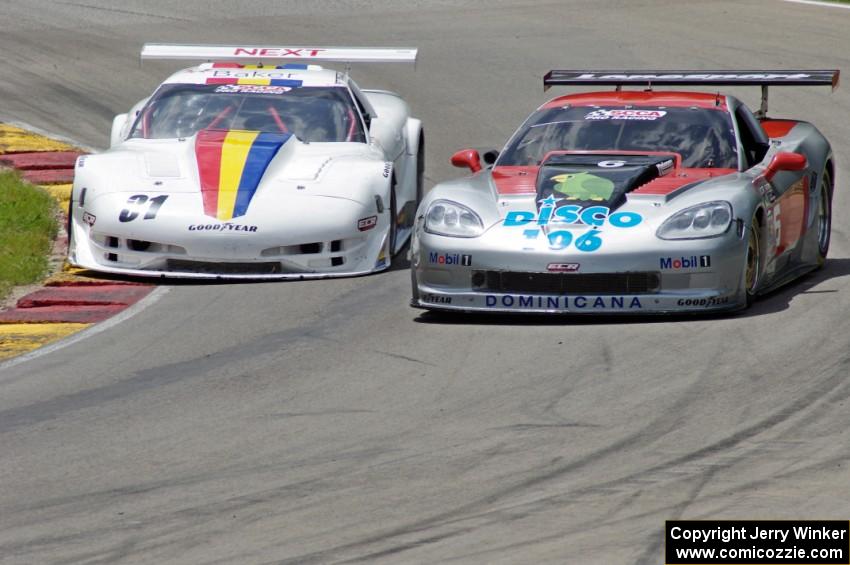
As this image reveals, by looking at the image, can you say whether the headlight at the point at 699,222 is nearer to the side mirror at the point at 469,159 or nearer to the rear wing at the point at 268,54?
the side mirror at the point at 469,159

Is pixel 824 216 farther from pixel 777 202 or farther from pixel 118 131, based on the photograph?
pixel 118 131

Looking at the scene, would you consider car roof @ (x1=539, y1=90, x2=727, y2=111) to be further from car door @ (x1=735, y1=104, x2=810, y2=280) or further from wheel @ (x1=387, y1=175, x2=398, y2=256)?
wheel @ (x1=387, y1=175, x2=398, y2=256)

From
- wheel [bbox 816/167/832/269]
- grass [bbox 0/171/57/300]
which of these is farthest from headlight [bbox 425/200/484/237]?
grass [bbox 0/171/57/300]

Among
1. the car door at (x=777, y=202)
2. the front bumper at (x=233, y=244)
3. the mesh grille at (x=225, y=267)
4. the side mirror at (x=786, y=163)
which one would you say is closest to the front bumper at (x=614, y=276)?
the car door at (x=777, y=202)

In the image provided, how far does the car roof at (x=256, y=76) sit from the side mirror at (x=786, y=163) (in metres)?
3.77

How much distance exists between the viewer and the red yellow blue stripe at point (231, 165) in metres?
10.2

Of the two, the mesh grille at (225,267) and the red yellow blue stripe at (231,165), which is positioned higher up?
the red yellow blue stripe at (231,165)

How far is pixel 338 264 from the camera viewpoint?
10.2 meters

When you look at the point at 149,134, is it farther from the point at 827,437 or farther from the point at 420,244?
the point at 827,437

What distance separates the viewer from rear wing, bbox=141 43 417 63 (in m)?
12.4

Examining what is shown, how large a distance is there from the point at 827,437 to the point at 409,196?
19.6ft

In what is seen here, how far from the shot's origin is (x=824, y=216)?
34.9 feet

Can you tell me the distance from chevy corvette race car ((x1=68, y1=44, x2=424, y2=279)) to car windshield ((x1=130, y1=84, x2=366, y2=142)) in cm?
1

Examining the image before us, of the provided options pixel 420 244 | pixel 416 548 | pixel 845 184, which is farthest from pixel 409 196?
pixel 416 548
